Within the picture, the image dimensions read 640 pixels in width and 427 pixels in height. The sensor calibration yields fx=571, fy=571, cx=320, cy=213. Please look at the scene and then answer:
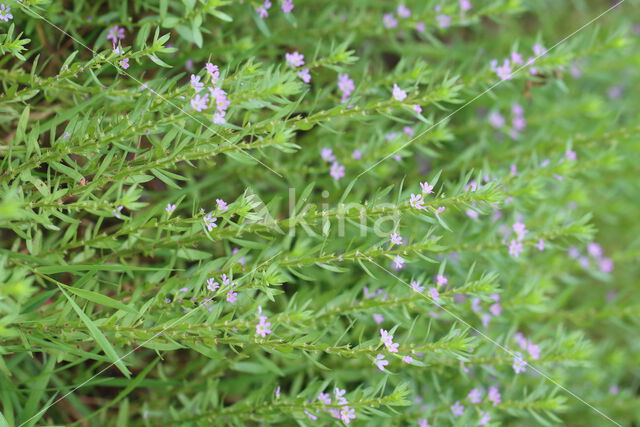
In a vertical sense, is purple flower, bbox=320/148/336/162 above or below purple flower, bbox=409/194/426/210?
below

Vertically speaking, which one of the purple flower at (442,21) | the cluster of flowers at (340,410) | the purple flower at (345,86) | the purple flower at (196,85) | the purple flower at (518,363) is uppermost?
the purple flower at (196,85)

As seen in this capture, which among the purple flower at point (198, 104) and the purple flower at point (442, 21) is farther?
the purple flower at point (442, 21)

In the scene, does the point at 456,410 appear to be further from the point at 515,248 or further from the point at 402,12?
the point at 402,12

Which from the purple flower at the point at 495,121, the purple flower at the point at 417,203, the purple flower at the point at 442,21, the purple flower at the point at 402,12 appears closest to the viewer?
the purple flower at the point at 417,203

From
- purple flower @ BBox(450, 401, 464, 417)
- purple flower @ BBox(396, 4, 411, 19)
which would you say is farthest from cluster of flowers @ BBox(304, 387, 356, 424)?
purple flower @ BBox(396, 4, 411, 19)

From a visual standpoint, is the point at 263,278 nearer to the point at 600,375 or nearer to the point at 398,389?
the point at 398,389

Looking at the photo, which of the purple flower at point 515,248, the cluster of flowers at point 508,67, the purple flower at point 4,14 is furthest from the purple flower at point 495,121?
the purple flower at point 4,14

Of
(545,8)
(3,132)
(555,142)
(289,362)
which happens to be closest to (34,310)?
(3,132)

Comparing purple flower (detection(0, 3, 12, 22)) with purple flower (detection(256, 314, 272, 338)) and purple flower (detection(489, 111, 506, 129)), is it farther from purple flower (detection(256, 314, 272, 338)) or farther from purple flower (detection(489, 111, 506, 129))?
purple flower (detection(489, 111, 506, 129))

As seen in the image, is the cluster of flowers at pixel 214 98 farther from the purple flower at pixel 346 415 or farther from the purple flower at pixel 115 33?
the purple flower at pixel 346 415
